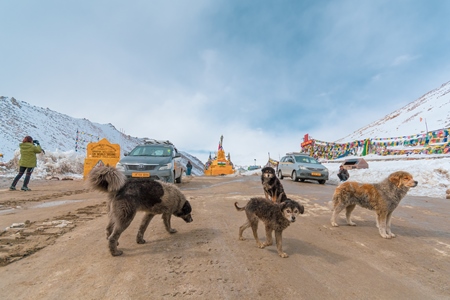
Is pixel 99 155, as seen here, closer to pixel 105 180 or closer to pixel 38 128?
pixel 105 180

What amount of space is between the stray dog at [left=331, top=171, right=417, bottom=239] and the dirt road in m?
0.33

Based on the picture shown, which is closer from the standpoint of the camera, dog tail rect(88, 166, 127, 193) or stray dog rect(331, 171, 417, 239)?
dog tail rect(88, 166, 127, 193)

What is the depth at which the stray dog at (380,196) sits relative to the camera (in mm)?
4402

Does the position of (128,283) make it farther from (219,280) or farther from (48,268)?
(48,268)

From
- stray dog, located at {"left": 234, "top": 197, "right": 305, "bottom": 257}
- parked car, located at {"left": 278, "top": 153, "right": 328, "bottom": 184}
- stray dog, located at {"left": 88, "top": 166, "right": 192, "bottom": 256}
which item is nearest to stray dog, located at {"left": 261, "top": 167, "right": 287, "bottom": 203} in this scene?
stray dog, located at {"left": 234, "top": 197, "right": 305, "bottom": 257}

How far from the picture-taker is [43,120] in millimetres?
43531

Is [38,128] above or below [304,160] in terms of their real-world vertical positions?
above

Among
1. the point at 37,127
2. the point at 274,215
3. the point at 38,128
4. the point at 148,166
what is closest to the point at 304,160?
the point at 148,166

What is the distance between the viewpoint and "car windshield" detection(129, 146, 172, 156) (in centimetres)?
1134

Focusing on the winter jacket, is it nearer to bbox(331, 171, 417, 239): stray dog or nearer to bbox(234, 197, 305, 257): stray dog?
bbox(234, 197, 305, 257): stray dog

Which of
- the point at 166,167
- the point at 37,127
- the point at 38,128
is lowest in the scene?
the point at 166,167

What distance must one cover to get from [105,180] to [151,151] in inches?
335

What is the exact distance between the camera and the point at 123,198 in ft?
11.1

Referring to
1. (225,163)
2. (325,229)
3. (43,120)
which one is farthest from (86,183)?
(43,120)
